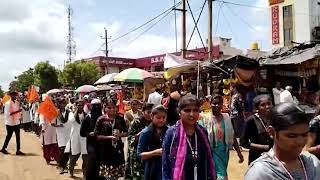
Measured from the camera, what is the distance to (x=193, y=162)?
4.22 meters

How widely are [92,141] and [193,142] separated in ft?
11.3

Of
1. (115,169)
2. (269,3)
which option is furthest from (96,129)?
(269,3)

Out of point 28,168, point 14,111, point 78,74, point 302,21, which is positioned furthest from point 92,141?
point 78,74

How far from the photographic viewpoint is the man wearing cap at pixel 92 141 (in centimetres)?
744

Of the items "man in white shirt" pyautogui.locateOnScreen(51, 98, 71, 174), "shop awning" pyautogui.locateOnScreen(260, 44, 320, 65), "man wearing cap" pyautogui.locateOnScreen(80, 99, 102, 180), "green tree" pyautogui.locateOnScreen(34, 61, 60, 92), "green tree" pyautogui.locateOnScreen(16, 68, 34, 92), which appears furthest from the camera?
"green tree" pyautogui.locateOnScreen(16, 68, 34, 92)

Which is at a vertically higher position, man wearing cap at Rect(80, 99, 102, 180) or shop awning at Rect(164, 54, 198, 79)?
shop awning at Rect(164, 54, 198, 79)

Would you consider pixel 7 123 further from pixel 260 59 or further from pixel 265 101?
pixel 265 101

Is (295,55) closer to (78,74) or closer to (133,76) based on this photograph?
(133,76)

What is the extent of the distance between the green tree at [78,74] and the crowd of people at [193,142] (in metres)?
43.8

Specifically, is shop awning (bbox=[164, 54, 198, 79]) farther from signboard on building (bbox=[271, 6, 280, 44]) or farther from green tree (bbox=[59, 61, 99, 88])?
green tree (bbox=[59, 61, 99, 88])

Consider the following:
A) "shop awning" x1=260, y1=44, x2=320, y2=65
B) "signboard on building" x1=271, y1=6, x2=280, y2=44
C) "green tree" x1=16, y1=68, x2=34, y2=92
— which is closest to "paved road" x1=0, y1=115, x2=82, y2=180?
"shop awning" x1=260, y1=44, x2=320, y2=65

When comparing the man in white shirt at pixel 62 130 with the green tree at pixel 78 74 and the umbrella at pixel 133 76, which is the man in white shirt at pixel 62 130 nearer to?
the umbrella at pixel 133 76

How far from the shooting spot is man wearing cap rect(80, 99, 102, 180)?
744 centimetres

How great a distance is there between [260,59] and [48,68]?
53.4 m
